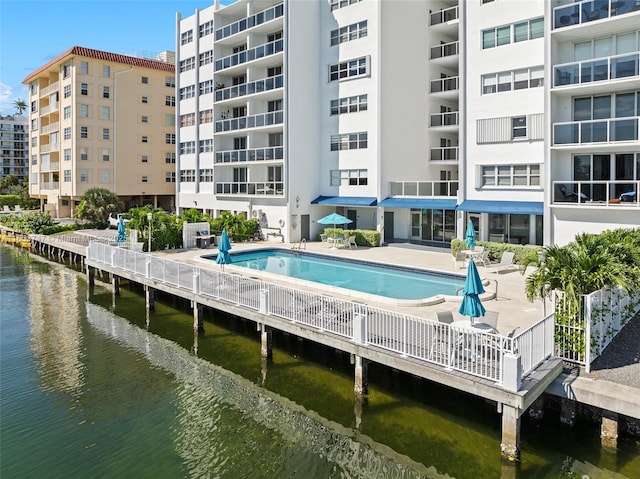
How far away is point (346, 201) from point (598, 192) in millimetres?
16373

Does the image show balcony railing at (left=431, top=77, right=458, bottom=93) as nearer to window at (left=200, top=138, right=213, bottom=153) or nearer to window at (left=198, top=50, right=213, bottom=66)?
window at (left=200, top=138, right=213, bottom=153)

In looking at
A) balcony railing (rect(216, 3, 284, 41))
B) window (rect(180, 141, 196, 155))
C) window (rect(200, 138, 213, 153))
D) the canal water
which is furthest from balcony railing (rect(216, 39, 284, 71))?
the canal water

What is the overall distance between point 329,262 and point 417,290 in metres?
8.52

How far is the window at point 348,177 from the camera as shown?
36.3 meters

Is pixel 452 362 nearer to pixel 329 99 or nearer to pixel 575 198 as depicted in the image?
pixel 575 198

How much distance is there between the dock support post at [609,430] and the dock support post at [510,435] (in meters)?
2.09

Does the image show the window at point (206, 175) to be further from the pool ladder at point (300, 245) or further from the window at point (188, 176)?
the pool ladder at point (300, 245)

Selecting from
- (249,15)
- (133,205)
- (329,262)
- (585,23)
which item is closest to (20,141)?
(133,205)

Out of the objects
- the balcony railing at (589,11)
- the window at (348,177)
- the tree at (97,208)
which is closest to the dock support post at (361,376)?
the balcony railing at (589,11)

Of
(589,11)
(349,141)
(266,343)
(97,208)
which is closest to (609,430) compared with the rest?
(266,343)

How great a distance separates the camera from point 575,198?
2470 centimetres

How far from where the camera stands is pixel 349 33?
36594 millimetres

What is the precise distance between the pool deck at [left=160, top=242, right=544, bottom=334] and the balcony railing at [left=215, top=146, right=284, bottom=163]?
6432 mm

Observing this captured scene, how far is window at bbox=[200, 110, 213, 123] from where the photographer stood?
44.2 meters
